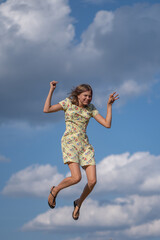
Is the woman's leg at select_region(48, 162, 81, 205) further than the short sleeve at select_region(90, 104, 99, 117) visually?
No

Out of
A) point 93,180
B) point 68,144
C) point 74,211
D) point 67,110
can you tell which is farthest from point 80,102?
point 74,211

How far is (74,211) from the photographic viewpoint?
472 inches

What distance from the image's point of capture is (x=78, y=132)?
1155 centimetres

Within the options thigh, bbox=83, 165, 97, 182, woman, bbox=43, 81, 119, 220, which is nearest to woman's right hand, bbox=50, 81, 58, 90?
woman, bbox=43, 81, 119, 220

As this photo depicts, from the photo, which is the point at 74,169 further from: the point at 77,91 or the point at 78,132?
the point at 77,91

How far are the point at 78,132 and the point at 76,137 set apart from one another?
0.46ft

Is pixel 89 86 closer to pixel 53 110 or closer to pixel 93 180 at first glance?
pixel 53 110

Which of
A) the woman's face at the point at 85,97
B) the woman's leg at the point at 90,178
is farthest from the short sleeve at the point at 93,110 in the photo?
the woman's leg at the point at 90,178

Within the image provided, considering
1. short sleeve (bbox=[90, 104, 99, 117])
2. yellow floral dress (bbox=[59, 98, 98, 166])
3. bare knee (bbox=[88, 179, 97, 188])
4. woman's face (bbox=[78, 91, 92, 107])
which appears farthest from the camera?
short sleeve (bbox=[90, 104, 99, 117])

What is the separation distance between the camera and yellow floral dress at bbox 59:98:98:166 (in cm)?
1145

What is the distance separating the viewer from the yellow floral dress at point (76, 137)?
1145 centimetres

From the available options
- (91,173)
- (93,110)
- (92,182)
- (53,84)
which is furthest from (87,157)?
(53,84)

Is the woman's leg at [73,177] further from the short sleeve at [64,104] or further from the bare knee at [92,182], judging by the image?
the short sleeve at [64,104]

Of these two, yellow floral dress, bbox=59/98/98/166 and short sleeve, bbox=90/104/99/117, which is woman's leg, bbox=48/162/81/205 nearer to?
yellow floral dress, bbox=59/98/98/166
